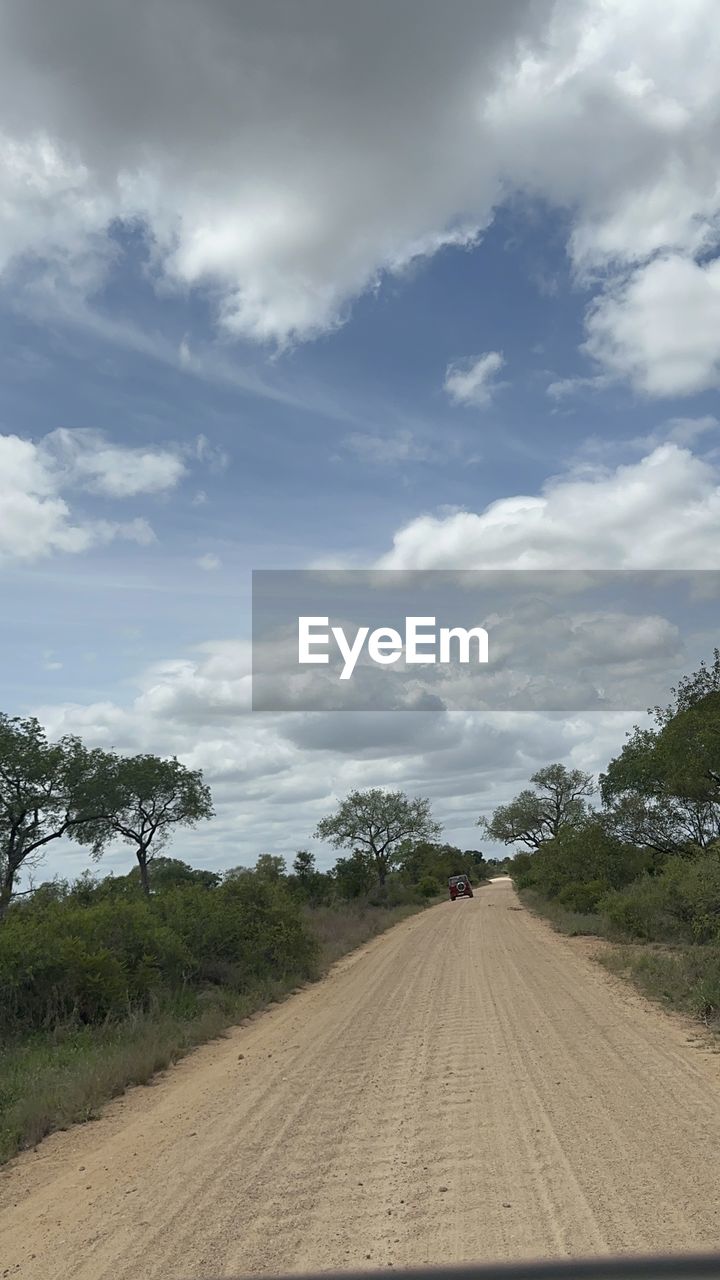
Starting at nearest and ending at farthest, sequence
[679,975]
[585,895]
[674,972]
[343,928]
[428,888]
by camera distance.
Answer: [679,975] → [674,972] → [343,928] → [585,895] → [428,888]

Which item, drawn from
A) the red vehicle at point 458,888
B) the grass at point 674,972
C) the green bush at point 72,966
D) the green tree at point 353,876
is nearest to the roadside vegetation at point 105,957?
the green bush at point 72,966

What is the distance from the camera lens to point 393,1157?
678 cm

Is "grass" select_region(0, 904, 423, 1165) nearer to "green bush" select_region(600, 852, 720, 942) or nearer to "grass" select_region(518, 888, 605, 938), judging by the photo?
"green bush" select_region(600, 852, 720, 942)

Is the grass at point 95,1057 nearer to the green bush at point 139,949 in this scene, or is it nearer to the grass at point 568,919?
the green bush at point 139,949

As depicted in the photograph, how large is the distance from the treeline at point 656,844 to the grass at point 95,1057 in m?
7.47

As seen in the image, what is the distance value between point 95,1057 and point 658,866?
28.2m

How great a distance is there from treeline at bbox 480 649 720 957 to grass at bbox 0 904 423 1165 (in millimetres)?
7472

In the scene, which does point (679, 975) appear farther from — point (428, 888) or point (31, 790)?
point (428, 888)

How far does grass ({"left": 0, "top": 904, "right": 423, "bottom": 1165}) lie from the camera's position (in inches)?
350

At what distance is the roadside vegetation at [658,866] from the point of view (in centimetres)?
1628

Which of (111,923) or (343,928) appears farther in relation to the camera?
(343,928)

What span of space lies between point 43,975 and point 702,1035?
9.18 metres

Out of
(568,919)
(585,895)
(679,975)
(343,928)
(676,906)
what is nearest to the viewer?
(679,975)

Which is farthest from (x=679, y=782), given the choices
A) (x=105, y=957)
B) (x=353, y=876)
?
(x=353, y=876)
